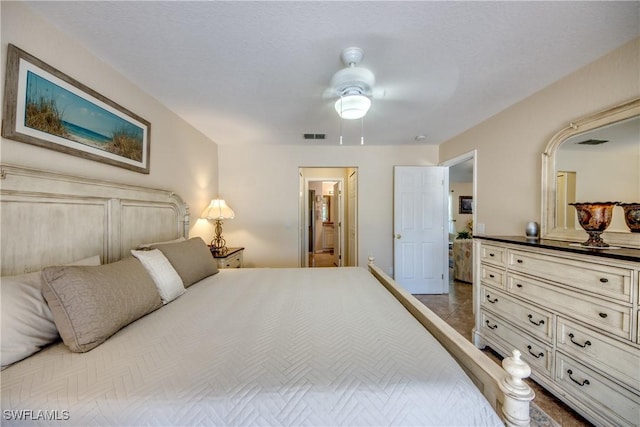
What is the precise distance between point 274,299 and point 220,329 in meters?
0.45

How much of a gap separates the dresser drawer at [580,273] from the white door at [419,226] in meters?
1.91

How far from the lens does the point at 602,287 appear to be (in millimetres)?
1340

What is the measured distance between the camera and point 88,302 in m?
1.02

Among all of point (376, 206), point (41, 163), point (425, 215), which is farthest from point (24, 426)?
point (425, 215)

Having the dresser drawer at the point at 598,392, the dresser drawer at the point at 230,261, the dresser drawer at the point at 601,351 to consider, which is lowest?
the dresser drawer at the point at 598,392

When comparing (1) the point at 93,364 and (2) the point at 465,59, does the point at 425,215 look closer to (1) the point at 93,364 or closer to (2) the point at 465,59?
(2) the point at 465,59

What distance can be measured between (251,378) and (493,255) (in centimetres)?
223

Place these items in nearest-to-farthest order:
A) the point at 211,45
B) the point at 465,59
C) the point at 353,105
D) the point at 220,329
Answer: the point at 220,329 < the point at 211,45 < the point at 465,59 < the point at 353,105

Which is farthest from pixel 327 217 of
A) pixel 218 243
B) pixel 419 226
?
pixel 218 243

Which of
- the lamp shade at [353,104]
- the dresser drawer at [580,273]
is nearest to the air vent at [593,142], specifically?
the dresser drawer at [580,273]

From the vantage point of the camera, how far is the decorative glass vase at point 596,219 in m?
1.54

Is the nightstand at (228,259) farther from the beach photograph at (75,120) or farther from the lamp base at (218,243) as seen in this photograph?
the beach photograph at (75,120)

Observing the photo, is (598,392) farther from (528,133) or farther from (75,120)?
(75,120)

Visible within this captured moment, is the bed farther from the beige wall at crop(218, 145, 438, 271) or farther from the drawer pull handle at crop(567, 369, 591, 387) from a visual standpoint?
the beige wall at crop(218, 145, 438, 271)
